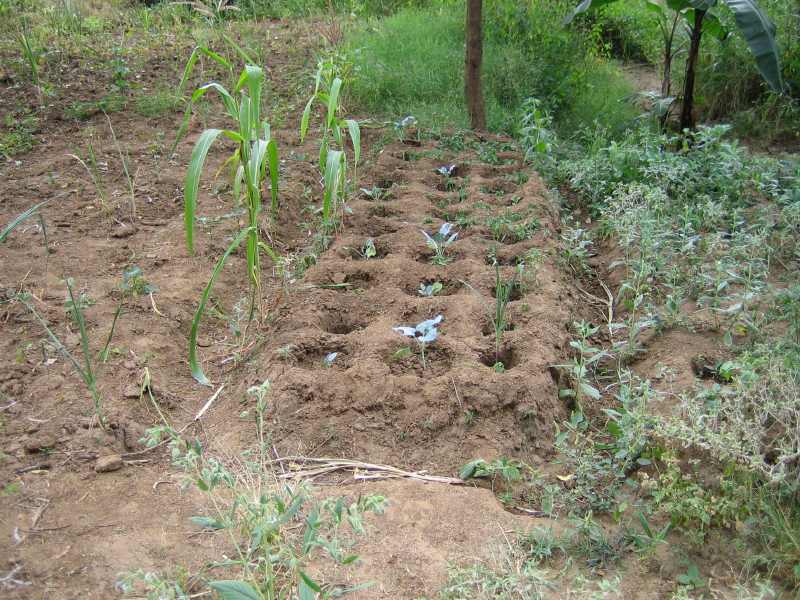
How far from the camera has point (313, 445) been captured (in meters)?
2.21

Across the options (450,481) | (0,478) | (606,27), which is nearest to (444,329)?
(450,481)

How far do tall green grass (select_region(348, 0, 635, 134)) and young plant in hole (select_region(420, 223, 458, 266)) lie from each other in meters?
1.51

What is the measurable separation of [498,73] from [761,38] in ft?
5.65

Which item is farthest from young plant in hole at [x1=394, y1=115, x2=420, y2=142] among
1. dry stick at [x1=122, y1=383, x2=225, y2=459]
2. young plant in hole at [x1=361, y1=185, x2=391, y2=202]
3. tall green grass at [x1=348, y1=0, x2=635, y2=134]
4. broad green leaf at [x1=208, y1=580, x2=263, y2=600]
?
broad green leaf at [x1=208, y1=580, x2=263, y2=600]

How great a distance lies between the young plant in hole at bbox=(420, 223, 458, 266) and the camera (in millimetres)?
3117

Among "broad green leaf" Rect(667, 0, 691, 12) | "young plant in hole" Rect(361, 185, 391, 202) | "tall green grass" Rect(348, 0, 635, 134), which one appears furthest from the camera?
"tall green grass" Rect(348, 0, 635, 134)

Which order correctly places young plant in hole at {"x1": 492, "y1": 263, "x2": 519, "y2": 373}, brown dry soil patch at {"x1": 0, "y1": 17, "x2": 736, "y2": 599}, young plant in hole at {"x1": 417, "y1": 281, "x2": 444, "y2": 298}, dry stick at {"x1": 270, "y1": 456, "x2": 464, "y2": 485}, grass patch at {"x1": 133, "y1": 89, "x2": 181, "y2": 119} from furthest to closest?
grass patch at {"x1": 133, "y1": 89, "x2": 181, "y2": 119}
young plant in hole at {"x1": 417, "y1": 281, "x2": 444, "y2": 298}
young plant in hole at {"x1": 492, "y1": 263, "x2": 519, "y2": 373}
dry stick at {"x1": 270, "y1": 456, "x2": 464, "y2": 485}
brown dry soil patch at {"x1": 0, "y1": 17, "x2": 736, "y2": 599}

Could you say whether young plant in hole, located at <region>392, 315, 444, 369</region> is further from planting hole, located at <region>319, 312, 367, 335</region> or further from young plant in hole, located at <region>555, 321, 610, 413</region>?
young plant in hole, located at <region>555, 321, 610, 413</region>

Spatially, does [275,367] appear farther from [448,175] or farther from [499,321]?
[448,175]

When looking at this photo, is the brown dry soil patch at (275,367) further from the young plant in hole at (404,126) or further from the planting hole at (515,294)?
the young plant in hole at (404,126)

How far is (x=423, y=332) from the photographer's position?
2.55 meters

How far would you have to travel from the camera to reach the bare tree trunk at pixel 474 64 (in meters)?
4.30

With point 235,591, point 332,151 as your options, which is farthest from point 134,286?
point 235,591

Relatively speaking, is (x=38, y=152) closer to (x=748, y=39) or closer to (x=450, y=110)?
(x=450, y=110)
